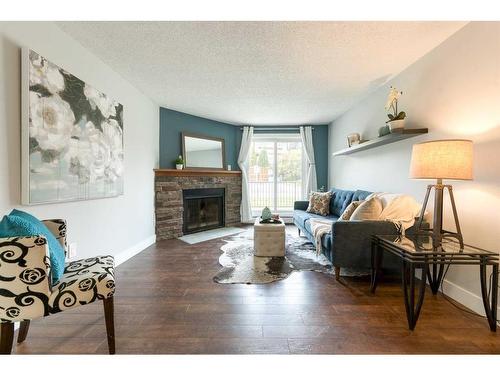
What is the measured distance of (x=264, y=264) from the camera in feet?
9.84

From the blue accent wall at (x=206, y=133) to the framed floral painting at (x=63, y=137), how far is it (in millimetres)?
1645

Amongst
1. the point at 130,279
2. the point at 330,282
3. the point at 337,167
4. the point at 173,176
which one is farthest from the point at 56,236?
the point at 337,167

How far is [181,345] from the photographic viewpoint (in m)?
1.56

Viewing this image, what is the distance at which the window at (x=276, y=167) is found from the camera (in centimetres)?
596

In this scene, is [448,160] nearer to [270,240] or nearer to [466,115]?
[466,115]

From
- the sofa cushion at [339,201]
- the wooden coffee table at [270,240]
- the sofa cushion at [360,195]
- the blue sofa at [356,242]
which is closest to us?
the blue sofa at [356,242]

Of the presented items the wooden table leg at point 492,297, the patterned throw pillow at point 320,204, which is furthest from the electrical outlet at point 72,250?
the patterned throw pillow at point 320,204

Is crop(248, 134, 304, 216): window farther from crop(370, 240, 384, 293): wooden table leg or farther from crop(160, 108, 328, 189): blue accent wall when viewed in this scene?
crop(370, 240, 384, 293): wooden table leg

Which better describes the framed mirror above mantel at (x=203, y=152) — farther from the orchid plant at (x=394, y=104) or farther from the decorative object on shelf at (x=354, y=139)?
the orchid plant at (x=394, y=104)

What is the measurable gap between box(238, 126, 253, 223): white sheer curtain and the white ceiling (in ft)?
5.58

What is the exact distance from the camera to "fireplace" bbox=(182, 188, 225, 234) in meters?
4.79

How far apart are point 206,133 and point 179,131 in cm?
66

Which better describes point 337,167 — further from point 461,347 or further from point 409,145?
point 461,347

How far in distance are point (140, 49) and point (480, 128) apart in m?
3.15
